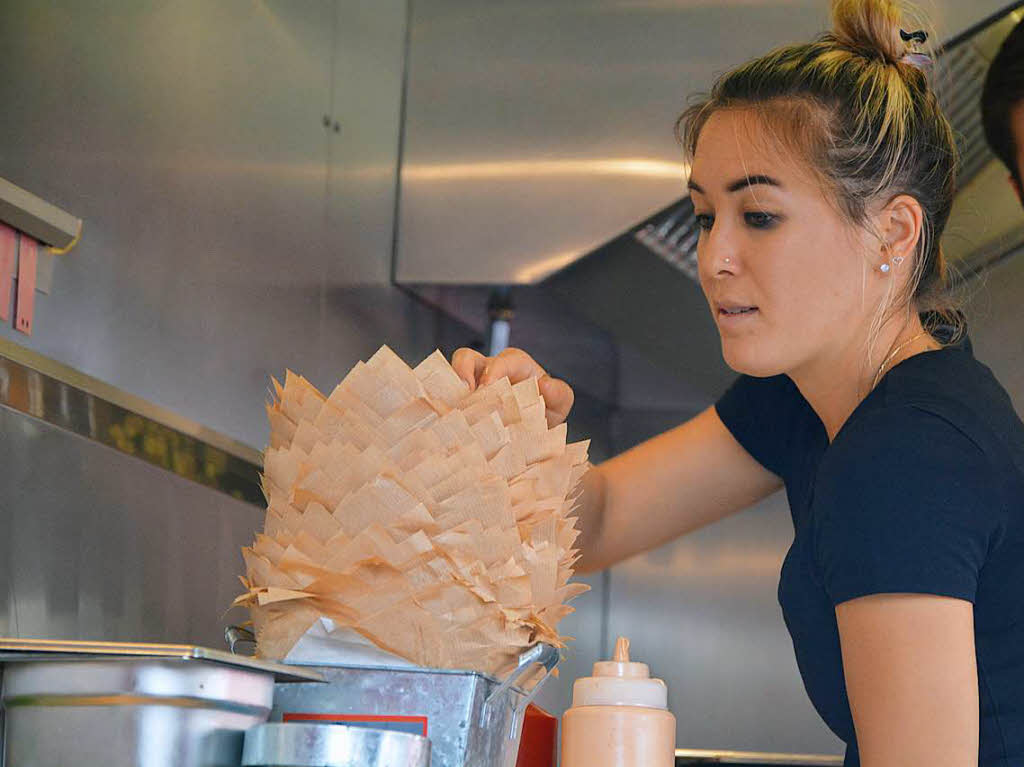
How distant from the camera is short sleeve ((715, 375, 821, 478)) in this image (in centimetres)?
147

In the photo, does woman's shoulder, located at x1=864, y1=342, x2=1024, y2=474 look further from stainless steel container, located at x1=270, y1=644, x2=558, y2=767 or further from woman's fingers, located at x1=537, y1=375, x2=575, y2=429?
stainless steel container, located at x1=270, y1=644, x2=558, y2=767

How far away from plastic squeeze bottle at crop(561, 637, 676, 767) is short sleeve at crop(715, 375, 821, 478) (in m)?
0.52

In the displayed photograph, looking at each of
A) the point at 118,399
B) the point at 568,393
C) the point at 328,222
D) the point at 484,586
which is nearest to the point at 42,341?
the point at 118,399

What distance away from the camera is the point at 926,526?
0.98m

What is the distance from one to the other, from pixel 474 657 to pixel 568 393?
0.42m

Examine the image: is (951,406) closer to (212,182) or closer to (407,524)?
(407,524)

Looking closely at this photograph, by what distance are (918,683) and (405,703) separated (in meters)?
0.41

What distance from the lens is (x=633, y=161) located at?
6.43ft

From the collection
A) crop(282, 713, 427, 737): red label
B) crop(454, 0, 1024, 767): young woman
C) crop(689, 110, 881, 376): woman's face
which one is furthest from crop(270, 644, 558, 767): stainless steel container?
crop(689, 110, 881, 376): woman's face

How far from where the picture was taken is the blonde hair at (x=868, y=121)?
125 centimetres

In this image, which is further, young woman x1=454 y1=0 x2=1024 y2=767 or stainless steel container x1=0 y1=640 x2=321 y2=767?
young woman x1=454 y1=0 x2=1024 y2=767

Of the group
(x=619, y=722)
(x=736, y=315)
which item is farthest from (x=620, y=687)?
(x=736, y=315)

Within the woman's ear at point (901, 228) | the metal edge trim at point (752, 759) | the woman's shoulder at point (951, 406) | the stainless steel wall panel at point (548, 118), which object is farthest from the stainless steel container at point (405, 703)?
the metal edge trim at point (752, 759)

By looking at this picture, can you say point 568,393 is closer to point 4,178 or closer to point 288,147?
point 4,178
